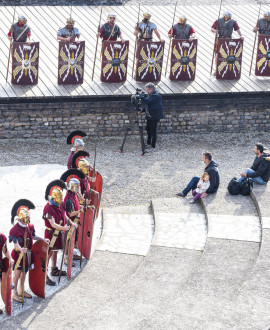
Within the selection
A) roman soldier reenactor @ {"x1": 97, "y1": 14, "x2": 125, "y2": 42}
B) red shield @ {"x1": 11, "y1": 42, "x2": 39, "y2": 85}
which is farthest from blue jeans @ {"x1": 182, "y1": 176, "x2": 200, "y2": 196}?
red shield @ {"x1": 11, "y1": 42, "x2": 39, "y2": 85}

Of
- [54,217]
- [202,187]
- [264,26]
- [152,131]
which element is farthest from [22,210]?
[264,26]

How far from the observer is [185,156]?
865 inches

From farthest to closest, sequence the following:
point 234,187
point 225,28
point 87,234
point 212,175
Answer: point 225,28 → point 234,187 → point 212,175 → point 87,234

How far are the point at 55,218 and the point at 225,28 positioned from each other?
954 cm

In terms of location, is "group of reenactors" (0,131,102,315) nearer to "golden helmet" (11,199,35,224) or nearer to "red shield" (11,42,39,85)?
"golden helmet" (11,199,35,224)

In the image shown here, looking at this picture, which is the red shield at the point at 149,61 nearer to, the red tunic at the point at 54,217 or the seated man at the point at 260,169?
the seated man at the point at 260,169

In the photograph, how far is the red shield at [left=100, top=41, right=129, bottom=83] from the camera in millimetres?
22531

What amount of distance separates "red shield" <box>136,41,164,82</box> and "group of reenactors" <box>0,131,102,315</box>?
19.0 feet

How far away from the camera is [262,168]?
19.3 m

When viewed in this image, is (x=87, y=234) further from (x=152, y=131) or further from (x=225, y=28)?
(x=225, y=28)

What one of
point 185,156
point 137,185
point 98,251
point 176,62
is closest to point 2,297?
point 98,251

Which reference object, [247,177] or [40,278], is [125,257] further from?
[247,177]

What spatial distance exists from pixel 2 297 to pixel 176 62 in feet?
32.5

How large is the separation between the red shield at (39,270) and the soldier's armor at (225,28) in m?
10.2
